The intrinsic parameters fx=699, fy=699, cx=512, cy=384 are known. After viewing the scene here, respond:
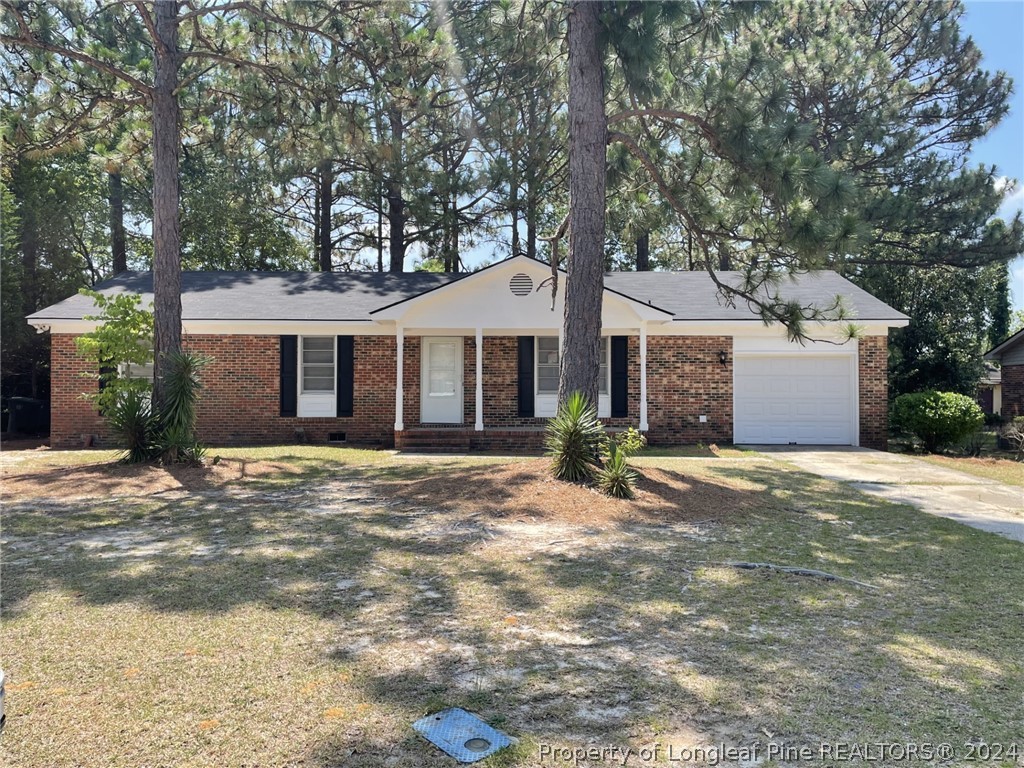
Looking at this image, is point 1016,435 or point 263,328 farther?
point 263,328

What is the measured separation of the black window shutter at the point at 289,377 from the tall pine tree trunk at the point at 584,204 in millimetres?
8420

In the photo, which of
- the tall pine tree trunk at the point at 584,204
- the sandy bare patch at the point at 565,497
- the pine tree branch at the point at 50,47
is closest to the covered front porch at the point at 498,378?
the tall pine tree trunk at the point at 584,204

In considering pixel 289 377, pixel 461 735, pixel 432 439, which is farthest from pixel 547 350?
pixel 461 735

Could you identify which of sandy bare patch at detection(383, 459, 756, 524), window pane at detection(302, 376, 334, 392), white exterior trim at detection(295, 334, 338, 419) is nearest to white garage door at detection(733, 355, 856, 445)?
sandy bare patch at detection(383, 459, 756, 524)

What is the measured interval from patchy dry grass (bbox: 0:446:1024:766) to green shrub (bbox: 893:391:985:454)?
7.97 meters

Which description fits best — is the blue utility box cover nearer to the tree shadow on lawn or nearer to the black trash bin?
the tree shadow on lawn

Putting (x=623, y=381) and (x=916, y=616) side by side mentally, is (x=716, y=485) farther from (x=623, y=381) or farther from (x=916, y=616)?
(x=623, y=381)

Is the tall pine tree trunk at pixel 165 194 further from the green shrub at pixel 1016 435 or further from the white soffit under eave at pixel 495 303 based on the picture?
the green shrub at pixel 1016 435

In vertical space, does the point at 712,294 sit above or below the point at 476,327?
above

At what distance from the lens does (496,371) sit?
1585 cm

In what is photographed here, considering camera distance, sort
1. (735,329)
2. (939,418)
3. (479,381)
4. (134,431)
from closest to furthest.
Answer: (134,431) < (939,418) < (479,381) < (735,329)

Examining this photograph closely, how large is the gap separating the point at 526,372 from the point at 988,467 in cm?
891

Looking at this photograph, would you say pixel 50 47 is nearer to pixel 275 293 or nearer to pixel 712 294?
pixel 275 293

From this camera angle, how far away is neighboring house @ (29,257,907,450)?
15234 mm
